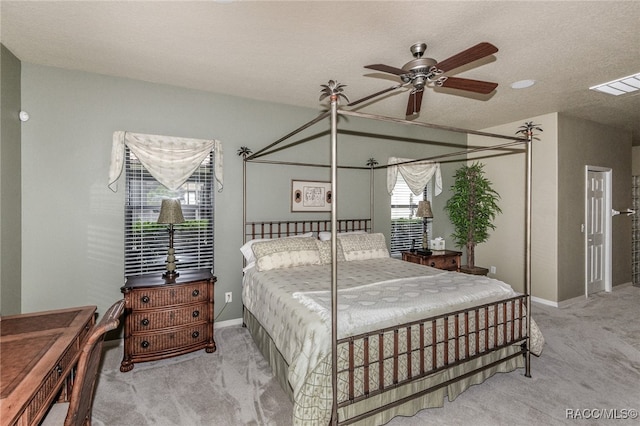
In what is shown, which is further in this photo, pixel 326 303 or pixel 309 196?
pixel 309 196

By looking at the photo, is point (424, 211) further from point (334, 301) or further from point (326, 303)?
point (334, 301)

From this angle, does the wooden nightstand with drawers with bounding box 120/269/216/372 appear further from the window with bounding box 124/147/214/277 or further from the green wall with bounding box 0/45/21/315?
the green wall with bounding box 0/45/21/315

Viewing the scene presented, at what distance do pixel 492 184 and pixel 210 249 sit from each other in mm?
4788

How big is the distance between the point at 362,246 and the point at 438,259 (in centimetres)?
143

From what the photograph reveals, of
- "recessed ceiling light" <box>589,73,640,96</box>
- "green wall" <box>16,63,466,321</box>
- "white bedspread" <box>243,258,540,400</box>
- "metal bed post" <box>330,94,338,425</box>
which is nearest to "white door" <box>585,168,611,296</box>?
"recessed ceiling light" <box>589,73,640,96</box>

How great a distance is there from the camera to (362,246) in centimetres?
392

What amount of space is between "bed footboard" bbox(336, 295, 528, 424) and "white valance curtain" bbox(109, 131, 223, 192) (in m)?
2.60

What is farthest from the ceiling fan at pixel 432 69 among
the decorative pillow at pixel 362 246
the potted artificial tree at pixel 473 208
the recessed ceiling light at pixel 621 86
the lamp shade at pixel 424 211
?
the potted artificial tree at pixel 473 208

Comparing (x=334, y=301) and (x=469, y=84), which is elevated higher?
(x=469, y=84)

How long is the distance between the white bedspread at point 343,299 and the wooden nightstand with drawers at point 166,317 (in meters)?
0.50

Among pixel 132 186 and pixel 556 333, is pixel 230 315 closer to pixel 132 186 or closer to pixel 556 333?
pixel 132 186

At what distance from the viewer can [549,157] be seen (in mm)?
4566

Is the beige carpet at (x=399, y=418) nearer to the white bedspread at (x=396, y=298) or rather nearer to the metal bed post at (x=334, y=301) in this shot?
the metal bed post at (x=334, y=301)

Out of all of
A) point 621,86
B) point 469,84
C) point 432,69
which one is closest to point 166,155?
point 432,69
